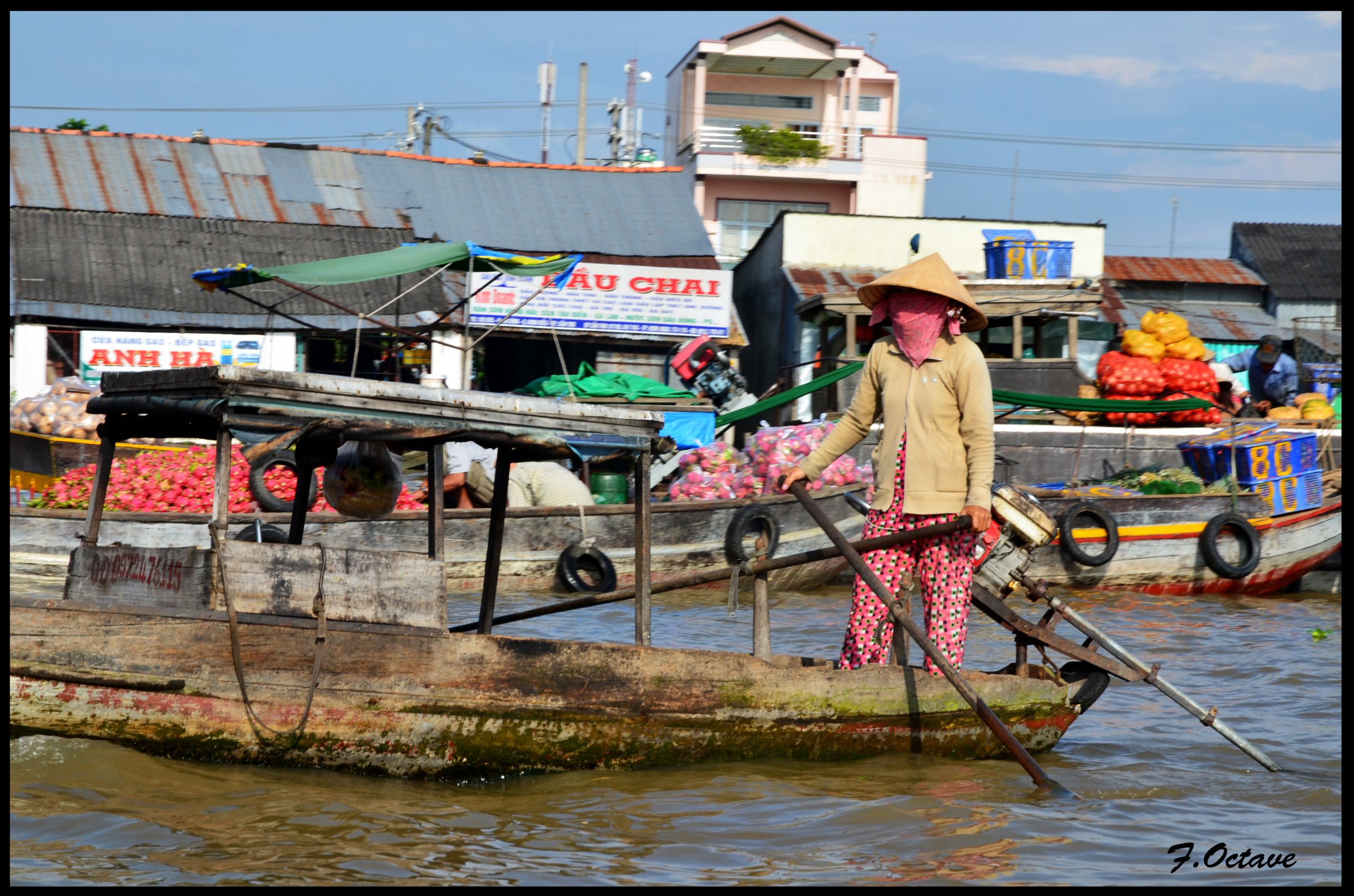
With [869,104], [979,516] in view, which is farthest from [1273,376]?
[869,104]

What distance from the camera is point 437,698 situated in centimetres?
447

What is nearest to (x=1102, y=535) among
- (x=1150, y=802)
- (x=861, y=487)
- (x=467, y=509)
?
(x=861, y=487)

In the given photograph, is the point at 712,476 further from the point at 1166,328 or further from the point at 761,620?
the point at 761,620

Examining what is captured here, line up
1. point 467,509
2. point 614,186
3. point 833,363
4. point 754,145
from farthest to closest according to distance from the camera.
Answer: point 754,145 < point 614,186 < point 833,363 < point 467,509

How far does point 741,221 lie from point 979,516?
19.9m

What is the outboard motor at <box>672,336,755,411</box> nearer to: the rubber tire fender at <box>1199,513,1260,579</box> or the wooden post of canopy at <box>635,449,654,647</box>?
the rubber tire fender at <box>1199,513,1260,579</box>

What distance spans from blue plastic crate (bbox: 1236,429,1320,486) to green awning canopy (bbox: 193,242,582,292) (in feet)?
20.6

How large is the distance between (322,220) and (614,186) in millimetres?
4498

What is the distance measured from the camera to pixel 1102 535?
35.0 feet

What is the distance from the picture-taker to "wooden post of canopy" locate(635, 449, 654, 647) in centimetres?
484

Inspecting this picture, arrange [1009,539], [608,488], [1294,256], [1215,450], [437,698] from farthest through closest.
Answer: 1. [1294,256]
2. [608,488]
3. [1215,450]
4. [1009,539]
5. [437,698]

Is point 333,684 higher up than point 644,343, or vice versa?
point 644,343

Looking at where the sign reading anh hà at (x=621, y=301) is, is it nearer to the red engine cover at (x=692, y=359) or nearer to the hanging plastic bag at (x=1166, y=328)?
the red engine cover at (x=692, y=359)

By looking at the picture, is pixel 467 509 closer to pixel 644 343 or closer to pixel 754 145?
pixel 644 343
